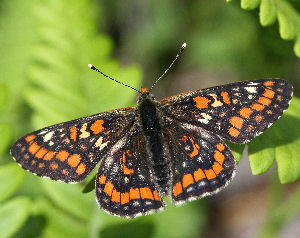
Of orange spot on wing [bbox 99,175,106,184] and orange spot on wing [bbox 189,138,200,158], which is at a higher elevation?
orange spot on wing [bbox 189,138,200,158]

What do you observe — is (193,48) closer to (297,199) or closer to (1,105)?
(297,199)

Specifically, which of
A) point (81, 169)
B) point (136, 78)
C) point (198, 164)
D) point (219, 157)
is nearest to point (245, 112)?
point (219, 157)

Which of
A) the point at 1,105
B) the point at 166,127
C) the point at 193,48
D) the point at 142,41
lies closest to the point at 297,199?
the point at 166,127

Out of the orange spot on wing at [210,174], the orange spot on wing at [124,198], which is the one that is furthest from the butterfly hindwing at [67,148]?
the orange spot on wing at [210,174]

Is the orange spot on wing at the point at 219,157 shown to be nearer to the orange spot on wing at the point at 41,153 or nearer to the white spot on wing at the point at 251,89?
the white spot on wing at the point at 251,89

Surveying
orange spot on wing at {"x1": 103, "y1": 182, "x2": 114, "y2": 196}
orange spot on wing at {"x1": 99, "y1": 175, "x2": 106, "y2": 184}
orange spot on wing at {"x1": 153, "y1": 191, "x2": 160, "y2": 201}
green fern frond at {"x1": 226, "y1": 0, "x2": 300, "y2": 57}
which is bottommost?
orange spot on wing at {"x1": 153, "y1": 191, "x2": 160, "y2": 201}

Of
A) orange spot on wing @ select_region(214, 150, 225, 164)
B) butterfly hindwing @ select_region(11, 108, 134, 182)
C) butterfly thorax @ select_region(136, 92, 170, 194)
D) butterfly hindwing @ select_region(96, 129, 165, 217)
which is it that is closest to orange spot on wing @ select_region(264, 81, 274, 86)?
orange spot on wing @ select_region(214, 150, 225, 164)

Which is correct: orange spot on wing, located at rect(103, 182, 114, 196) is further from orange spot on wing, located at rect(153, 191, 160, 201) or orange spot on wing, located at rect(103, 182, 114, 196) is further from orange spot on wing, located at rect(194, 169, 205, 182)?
orange spot on wing, located at rect(194, 169, 205, 182)
